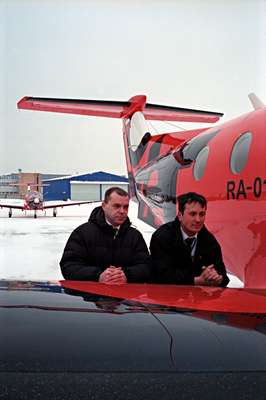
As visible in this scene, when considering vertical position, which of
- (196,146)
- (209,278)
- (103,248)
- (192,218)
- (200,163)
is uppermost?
(196,146)

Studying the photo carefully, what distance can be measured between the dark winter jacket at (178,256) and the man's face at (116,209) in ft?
0.63

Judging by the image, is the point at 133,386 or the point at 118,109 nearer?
the point at 133,386

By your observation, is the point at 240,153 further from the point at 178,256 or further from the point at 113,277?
the point at 113,277

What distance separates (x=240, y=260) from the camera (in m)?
2.57

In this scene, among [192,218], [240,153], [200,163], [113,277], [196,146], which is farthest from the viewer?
[196,146]

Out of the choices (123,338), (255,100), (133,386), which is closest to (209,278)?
(123,338)

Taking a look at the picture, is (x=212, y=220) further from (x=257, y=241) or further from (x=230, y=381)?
(x=230, y=381)

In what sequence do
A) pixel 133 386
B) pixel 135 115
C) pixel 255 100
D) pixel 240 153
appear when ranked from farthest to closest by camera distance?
pixel 135 115
pixel 255 100
pixel 240 153
pixel 133 386

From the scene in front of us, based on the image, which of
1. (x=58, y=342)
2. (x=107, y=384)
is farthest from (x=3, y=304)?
(x=107, y=384)

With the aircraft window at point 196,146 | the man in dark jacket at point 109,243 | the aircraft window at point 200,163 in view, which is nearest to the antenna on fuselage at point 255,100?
the aircraft window at point 196,146

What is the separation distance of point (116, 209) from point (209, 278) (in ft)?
1.74

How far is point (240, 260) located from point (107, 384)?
82.4 inches

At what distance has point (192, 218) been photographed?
5.90ft

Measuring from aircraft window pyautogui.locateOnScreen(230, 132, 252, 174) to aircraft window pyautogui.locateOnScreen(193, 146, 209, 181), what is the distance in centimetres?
39
